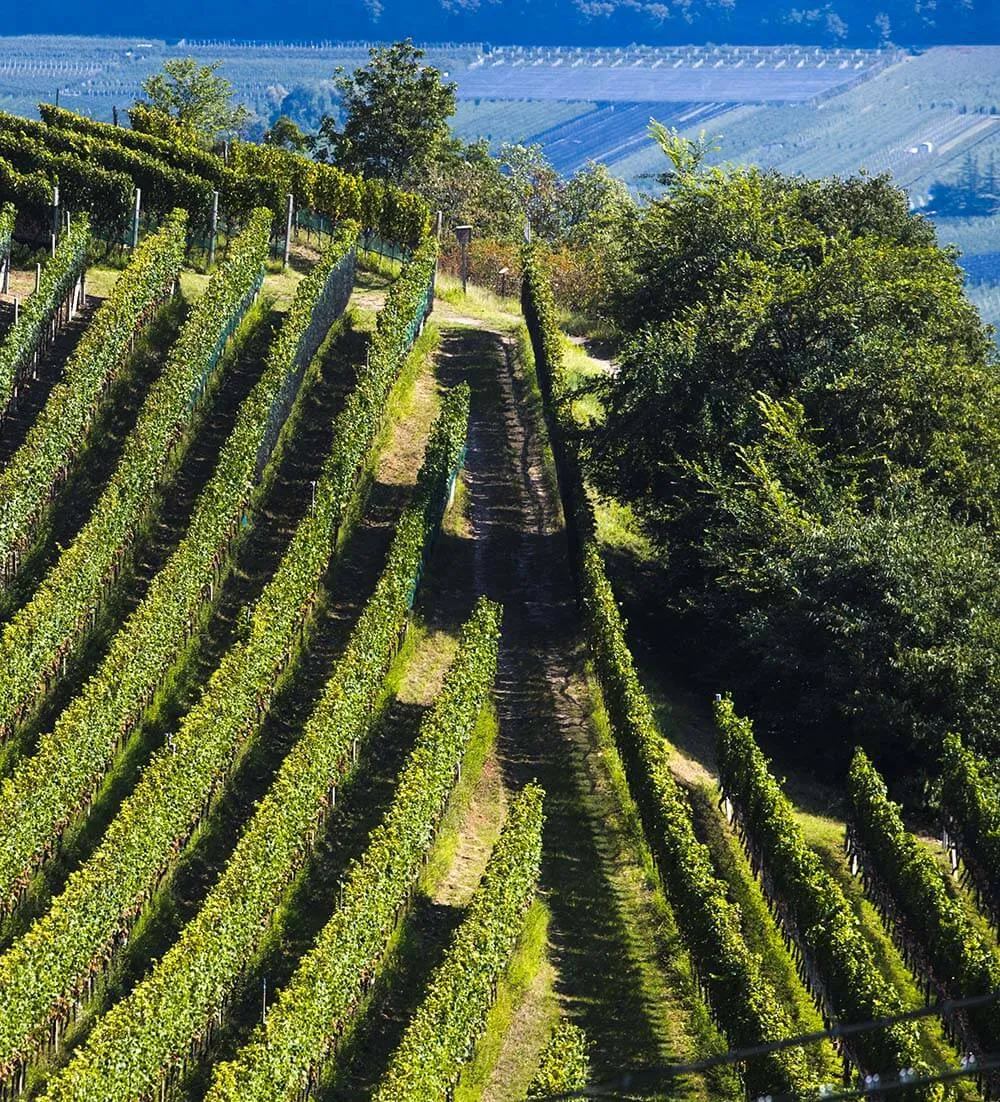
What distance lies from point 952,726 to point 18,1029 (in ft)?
71.8

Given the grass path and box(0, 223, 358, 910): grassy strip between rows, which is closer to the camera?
the grass path

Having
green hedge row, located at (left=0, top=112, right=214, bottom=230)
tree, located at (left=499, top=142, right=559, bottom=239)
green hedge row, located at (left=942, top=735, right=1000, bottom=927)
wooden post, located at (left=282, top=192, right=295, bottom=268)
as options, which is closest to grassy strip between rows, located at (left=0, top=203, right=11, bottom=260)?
green hedge row, located at (left=0, top=112, right=214, bottom=230)

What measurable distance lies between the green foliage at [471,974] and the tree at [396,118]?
56984mm

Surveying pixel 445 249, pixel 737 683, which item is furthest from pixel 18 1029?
pixel 445 249

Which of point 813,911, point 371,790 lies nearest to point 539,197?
point 371,790

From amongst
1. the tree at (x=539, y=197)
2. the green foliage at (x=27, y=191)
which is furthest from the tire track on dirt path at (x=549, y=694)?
the tree at (x=539, y=197)

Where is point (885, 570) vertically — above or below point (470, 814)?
above

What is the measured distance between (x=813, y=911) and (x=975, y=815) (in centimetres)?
610

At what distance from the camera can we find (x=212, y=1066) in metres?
30.7

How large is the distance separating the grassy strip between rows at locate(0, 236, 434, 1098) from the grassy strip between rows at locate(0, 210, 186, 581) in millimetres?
6247

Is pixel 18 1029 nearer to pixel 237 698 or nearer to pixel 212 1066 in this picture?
pixel 212 1066

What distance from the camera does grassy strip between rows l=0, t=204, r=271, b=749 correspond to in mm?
38469

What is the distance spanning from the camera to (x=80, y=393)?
4894 centimetres

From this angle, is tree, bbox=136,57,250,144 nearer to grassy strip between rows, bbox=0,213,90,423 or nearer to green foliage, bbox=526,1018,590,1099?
grassy strip between rows, bbox=0,213,90,423
